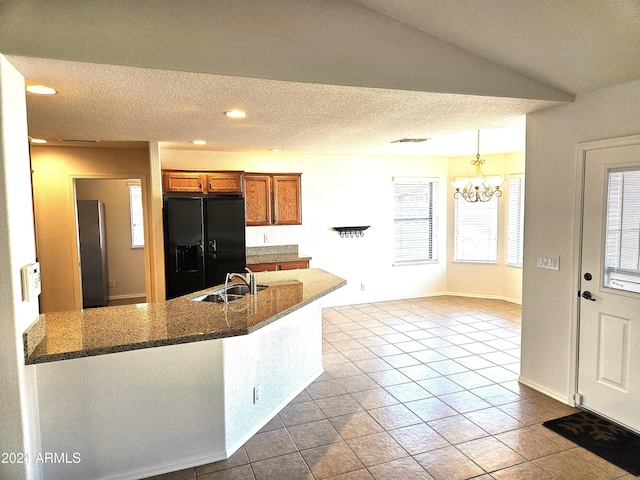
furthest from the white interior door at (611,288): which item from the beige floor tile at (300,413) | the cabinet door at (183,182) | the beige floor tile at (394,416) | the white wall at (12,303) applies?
the cabinet door at (183,182)

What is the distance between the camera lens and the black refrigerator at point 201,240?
4.85 m

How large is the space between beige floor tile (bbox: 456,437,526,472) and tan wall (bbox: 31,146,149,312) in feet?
16.8

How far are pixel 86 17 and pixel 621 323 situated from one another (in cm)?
378

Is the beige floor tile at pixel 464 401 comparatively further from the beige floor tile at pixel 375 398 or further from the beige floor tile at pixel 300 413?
the beige floor tile at pixel 300 413

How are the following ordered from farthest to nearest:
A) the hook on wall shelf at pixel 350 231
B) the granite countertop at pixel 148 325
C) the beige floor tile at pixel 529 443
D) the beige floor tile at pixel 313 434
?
the hook on wall shelf at pixel 350 231 → the beige floor tile at pixel 313 434 → the beige floor tile at pixel 529 443 → the granite countertop at pixel 148 325

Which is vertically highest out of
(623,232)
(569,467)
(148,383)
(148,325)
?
(623,232)

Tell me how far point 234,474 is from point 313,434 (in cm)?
65

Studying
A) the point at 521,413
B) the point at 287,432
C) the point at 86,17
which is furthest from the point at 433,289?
the point at 86,17

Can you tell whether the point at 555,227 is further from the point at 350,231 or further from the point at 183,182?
the point at 183,182

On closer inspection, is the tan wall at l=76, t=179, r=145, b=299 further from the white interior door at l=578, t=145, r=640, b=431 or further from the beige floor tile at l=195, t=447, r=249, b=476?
the white interior door at l=578, t=145, r=640, b=431

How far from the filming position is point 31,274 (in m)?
2.14

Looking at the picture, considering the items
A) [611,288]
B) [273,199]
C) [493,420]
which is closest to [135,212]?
[273,199]

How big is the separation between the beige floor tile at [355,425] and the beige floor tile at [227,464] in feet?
2.24

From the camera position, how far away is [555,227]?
11.1 feet
